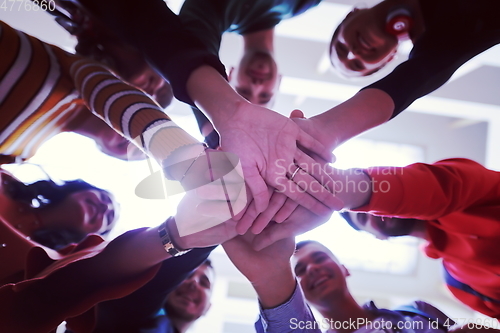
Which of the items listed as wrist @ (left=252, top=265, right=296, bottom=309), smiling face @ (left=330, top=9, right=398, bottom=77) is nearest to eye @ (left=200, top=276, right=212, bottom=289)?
wrist @ (left=252, top=265, right=296, bottom=309)

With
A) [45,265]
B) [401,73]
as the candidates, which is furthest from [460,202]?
[45,265]

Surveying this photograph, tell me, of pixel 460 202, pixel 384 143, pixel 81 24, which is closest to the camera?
pixel 460 202

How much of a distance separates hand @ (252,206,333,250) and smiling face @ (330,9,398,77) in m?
0.47

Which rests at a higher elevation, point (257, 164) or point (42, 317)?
point (257, 164)

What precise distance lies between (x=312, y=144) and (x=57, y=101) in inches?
21.3

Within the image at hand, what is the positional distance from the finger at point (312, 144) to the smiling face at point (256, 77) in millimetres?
369

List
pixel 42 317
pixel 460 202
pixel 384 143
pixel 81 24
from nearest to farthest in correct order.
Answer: pixel 42 317, pixel 460 202, pixel 81 24, pixel 384 143

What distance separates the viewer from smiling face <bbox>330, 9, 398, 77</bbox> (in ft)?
2.38

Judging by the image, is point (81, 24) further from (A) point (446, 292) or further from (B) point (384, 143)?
(A) point (446, 292)

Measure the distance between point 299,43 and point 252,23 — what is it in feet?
0.57

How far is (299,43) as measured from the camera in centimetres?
89

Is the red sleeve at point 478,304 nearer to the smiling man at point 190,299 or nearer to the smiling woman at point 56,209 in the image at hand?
the smiling man at point 190,299

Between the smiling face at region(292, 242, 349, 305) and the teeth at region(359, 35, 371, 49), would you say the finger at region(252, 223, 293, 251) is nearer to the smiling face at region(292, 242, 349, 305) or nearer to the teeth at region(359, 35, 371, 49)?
the smiling face at region(292, 242, 349, 305)

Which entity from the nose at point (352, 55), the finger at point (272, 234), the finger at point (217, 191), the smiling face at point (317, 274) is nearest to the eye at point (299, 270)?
the smiling face at point (317, 274)
